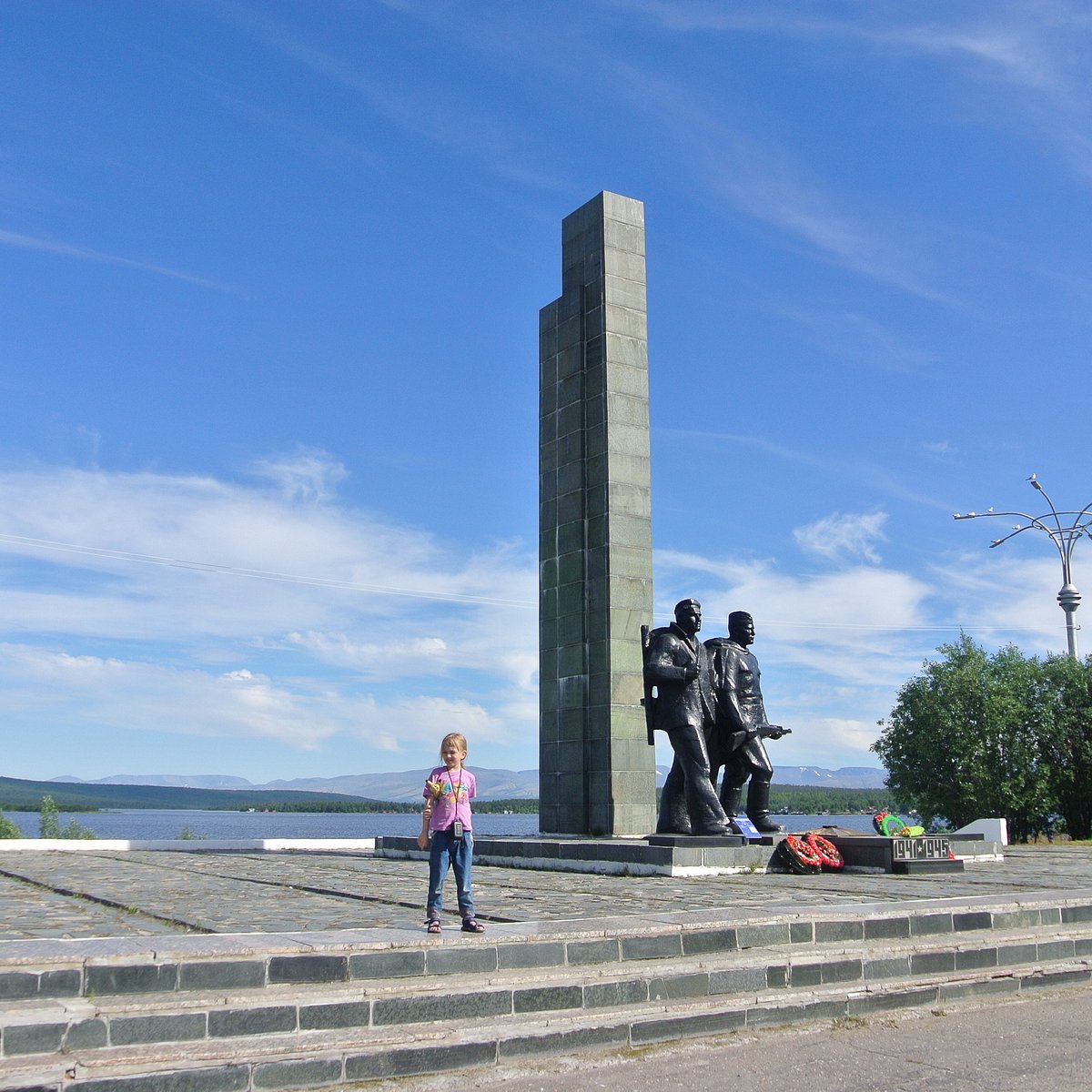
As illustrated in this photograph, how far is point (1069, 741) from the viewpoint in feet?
109

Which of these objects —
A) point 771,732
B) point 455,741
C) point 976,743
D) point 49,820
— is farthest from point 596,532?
point 49,820

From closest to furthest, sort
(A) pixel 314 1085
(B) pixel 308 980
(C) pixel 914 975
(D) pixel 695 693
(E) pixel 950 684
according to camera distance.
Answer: (A) pixel 314 1085 → (B) pixel 308 980 → (C) pixel 914 975 → (D) pixel 695 693 → (E) pixel 950 684

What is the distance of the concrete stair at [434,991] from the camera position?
519 cm

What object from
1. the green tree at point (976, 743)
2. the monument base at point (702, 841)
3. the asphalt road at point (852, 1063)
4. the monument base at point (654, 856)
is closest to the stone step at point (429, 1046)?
the asphalt road at point (852, 1063)

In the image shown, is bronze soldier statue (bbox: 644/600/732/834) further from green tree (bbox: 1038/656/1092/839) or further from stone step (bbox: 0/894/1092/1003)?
green tree (bbox: 1038/656/1092/839)

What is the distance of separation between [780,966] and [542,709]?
11698 mm

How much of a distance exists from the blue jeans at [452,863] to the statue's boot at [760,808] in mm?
7658

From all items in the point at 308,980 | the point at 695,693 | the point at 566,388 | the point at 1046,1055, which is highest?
the point at 566,388

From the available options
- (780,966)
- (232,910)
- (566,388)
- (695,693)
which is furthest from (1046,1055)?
(566,388)

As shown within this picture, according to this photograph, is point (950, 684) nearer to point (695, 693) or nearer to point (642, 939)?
point (695, 693)

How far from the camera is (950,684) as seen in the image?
1342 inches

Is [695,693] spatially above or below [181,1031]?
above

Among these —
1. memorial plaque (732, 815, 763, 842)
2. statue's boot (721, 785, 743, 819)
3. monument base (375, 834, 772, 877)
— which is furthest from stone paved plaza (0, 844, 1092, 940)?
statue's boot (721, 785, 743, 819)

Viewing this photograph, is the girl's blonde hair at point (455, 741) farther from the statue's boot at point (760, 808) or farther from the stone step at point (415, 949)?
the statue's boot at point (760, 808)
